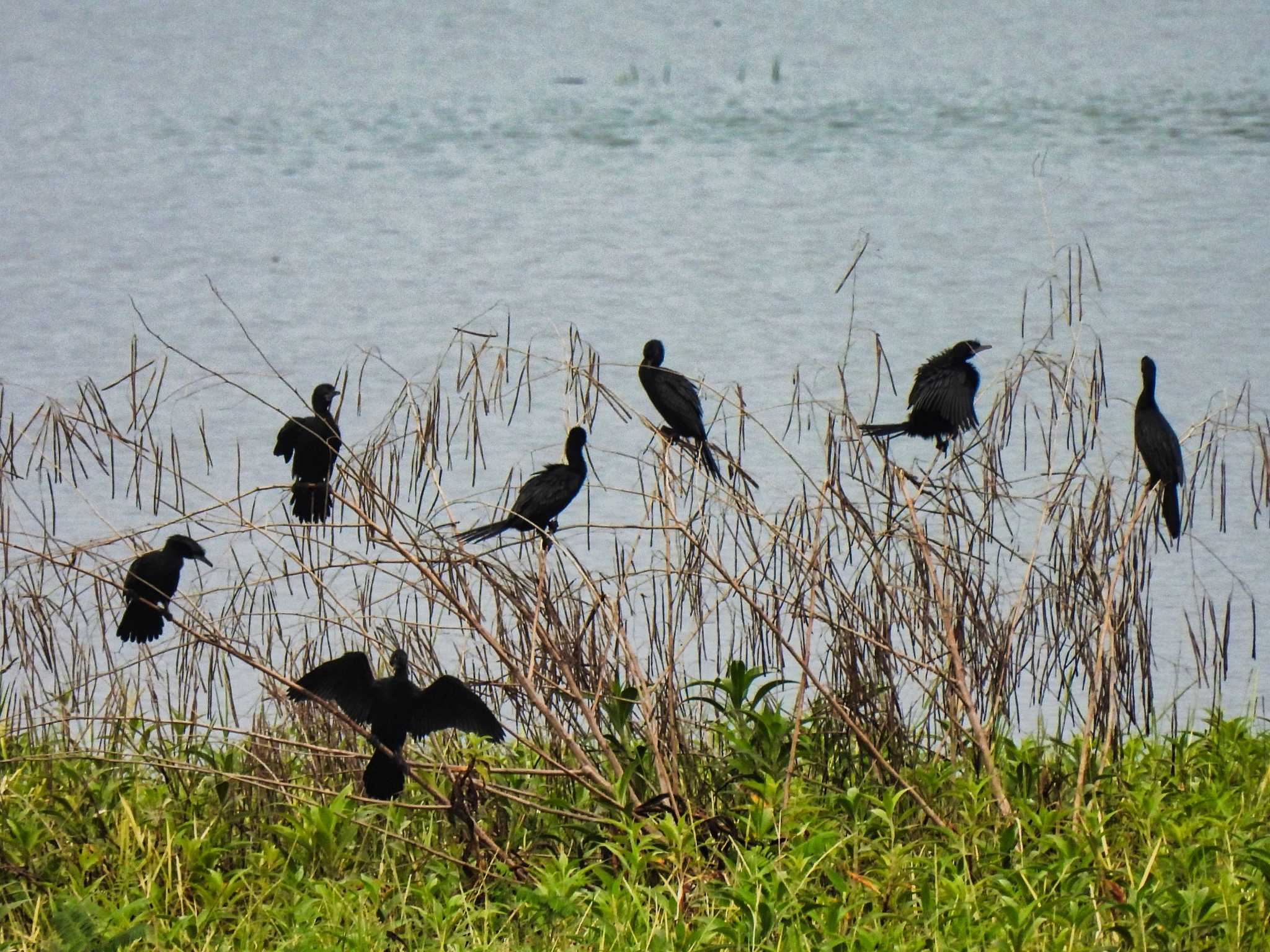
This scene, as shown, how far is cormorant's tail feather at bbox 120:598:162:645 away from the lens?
3.92 metres

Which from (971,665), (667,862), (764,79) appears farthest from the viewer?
(764,79)

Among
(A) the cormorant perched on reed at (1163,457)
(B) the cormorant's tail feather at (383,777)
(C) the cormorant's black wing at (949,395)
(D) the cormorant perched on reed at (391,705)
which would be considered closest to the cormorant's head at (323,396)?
(D) the cormorant perched on reed at (391,705)

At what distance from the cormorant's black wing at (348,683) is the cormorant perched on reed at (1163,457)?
6.42ft

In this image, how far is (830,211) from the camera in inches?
420

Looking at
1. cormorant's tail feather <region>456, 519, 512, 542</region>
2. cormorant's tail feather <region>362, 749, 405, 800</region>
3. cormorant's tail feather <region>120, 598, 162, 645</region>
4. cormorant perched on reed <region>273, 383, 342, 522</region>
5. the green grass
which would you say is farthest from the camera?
cormorant perched on reed <region>273, 383, 342, 522</region>

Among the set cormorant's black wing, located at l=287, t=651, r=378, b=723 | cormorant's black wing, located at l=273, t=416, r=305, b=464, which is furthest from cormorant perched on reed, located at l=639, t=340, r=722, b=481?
cormorant's black wing, located at l=287, t=651, r=378, b=723

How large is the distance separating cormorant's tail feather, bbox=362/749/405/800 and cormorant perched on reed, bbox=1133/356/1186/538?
1.95 metres

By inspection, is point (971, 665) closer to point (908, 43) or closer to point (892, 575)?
point (892, 575)

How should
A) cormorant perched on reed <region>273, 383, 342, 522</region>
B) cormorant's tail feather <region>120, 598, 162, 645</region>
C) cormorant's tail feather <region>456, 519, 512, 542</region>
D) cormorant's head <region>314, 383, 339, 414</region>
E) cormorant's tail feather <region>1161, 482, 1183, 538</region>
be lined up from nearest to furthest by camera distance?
cormorant's tail feather <region>456, 519, 512, 542</region> → cormorant's tail feather <region>120, 598, 162, 645</region> → cormorant's tail feather <region>1161, 482, 1183, 538</region> → cormorant perched on reed <region>273, 383, 342, 522</region> → cormorant's head <region>314, 383, 339, 414</region>

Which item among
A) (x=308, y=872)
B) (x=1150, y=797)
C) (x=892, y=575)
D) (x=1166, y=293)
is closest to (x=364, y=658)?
(x=308, y=872)

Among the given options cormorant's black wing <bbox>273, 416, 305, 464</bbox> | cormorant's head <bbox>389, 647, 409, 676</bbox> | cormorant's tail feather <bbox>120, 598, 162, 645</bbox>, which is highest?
cormorant's black wing <bbox>273, 416, 305, 464</bbox>

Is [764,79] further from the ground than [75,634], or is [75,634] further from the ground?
[764,79]

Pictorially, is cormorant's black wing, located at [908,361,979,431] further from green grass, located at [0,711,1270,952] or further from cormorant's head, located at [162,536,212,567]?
cormorant's head, located at [162,536,212,567]

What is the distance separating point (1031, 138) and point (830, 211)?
215cm
